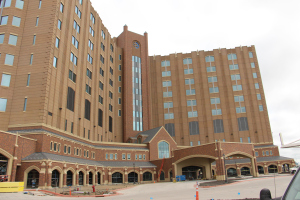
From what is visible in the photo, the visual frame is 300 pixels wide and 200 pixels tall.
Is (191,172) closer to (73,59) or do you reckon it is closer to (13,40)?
(73,59)

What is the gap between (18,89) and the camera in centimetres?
3938

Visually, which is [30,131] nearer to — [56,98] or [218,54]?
[56,98]

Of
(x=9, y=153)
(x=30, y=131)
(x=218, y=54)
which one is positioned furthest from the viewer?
(x=218, y=54)

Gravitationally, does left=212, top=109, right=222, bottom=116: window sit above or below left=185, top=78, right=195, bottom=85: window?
below

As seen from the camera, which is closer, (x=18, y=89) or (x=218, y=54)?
(x=18, y=89)

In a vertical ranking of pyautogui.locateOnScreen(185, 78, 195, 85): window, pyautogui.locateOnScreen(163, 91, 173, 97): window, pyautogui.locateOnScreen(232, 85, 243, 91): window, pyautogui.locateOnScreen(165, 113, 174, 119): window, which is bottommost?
pyautogui.locateOnScreen(165, 113, 174, 119): window

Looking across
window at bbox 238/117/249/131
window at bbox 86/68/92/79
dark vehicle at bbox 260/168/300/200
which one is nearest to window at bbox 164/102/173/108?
window at bbox 238/117/249/131

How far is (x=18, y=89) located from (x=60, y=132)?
980 centimetres

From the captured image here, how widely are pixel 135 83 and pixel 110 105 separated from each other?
40.2ft

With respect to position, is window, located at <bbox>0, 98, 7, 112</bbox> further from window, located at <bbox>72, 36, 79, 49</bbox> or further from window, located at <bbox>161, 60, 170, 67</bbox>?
window, located at <bbox>161, 60, 170, 67</bbox>

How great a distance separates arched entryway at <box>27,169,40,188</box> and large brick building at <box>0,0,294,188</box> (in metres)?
0.13

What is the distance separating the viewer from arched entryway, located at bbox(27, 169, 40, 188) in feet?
110

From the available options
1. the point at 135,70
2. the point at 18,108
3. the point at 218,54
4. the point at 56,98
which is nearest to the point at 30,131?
the point at 18,108

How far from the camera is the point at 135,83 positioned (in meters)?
77.6
